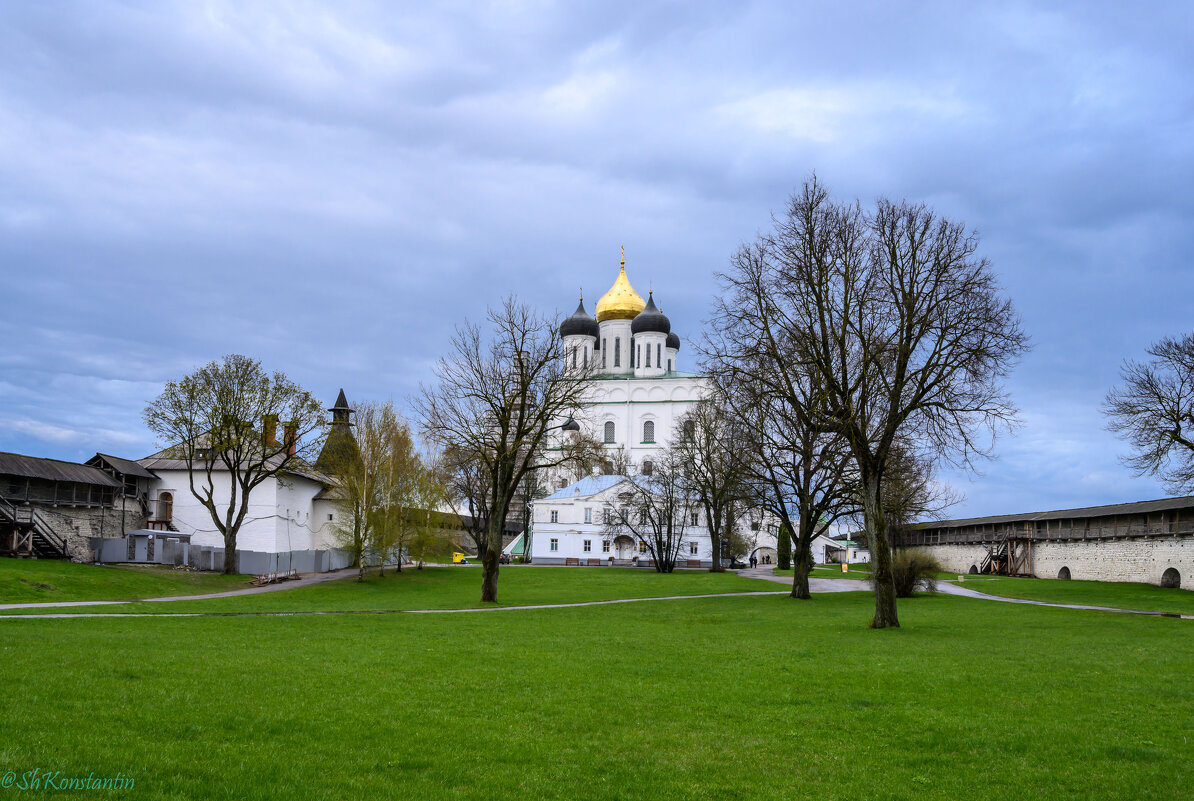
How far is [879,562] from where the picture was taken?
72.1 ft

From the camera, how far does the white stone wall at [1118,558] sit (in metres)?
41.6

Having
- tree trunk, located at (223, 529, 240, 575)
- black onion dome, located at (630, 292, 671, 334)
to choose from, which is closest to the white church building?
black onion dome, located at (630, 292, 671, 334)

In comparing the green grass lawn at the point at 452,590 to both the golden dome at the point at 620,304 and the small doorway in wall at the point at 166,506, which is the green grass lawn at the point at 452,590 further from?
the golden dome at the point at 620,304

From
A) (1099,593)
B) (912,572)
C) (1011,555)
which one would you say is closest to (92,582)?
(912,572)

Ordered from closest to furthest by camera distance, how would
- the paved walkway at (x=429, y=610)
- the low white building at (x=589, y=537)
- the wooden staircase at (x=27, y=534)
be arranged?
the paved walkway at (x=429, y=610)
the wooden staircase at (x=27, y=534)
the low white building at (x=589, y=537)

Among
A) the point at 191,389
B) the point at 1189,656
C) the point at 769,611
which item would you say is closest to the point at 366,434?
the point at 191,389

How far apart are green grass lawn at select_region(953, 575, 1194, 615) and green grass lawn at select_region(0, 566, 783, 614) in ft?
34.1

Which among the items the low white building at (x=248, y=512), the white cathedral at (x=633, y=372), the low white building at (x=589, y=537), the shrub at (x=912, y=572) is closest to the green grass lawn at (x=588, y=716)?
the shrub at (x=912, y=572)

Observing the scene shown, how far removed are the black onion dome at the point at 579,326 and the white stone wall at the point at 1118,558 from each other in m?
50.6

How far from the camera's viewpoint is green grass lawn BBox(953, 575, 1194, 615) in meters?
32.4

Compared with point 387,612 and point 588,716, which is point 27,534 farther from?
point 588,716

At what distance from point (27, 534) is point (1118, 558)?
5155 cm

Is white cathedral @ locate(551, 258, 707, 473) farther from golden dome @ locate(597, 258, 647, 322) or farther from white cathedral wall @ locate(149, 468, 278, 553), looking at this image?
white cathedral wall @ locate(149, 468, 278, 553)

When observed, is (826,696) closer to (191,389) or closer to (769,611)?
(769,611)
